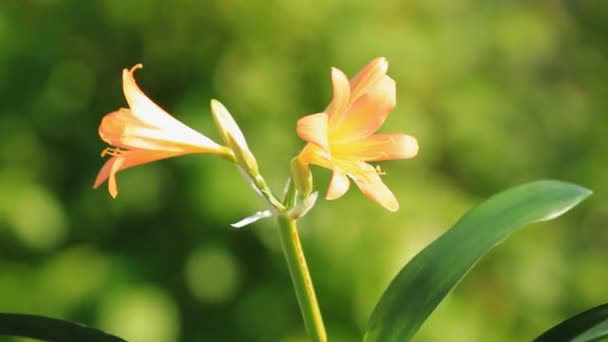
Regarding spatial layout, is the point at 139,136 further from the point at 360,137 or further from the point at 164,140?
the point at 360,137

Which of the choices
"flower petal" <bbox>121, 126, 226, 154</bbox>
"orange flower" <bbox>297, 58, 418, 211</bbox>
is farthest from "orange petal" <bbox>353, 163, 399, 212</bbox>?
"flower petal" <bbox>121, 126, 226, 154</bbox>

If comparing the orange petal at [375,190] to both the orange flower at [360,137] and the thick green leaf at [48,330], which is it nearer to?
the orange flower at [360,137]

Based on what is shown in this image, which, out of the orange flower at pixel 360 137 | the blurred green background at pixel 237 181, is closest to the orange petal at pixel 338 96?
the orange flower at pixel 360 137

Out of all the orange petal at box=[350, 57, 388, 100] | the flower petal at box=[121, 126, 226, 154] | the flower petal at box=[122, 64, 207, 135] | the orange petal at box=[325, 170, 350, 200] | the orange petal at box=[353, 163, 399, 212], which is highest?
the orange petal at box=[350, 57, 388, 100]

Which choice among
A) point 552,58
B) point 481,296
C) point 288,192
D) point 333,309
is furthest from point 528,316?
point 288,192

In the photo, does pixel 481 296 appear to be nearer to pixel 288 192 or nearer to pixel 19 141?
pixel 19 141

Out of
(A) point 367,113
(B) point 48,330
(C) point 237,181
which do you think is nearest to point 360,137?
(A) point 367,113

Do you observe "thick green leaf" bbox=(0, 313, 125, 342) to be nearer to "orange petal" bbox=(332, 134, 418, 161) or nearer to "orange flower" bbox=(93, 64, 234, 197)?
"orange flower" bbox=(93, 64, 234, 197)
